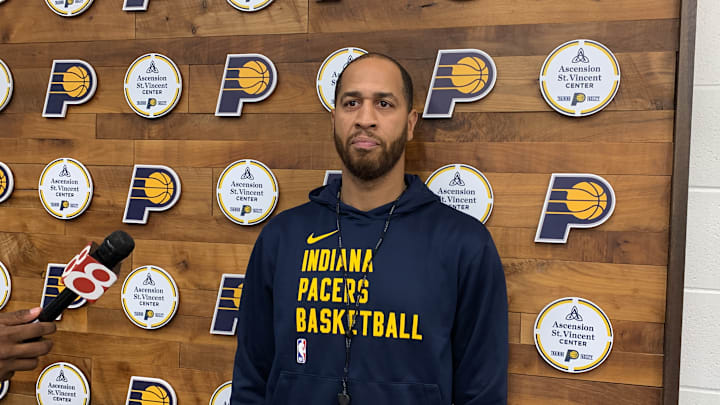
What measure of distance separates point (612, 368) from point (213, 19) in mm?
1311

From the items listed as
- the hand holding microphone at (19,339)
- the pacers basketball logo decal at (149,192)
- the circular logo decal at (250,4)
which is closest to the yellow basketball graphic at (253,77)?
the circular logo decal at (250,4)

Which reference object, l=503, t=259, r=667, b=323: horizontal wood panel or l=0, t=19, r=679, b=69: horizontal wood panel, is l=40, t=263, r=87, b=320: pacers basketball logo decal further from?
l=503, t=259, r=667, b=323: horizontal wood panel

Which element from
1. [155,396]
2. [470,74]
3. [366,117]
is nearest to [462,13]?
[470,74]

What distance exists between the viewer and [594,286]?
1.31 meters

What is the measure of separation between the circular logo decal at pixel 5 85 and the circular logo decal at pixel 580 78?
147 cm

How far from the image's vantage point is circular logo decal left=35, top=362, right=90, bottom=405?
158 cm

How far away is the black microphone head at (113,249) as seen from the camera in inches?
37.8

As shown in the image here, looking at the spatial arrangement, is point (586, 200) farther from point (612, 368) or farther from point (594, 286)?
point (612, 368)

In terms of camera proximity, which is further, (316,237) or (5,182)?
(5,182)

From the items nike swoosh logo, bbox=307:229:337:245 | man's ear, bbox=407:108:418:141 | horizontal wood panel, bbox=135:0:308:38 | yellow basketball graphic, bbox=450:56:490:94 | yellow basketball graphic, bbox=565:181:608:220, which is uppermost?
horizontal wood panel, bbox=135:0:308:38

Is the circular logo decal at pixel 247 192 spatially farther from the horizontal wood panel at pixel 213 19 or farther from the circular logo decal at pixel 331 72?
the horizontal wood panel at pixel 213 19

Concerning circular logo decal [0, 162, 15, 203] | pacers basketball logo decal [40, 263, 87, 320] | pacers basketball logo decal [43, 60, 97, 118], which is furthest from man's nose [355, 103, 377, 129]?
circular logo decal [0, 162, 15, 203]

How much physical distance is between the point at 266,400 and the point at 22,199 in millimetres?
976

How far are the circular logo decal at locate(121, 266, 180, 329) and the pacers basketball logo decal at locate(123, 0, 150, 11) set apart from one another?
705 millimetres
